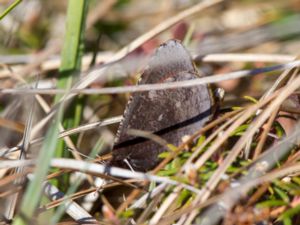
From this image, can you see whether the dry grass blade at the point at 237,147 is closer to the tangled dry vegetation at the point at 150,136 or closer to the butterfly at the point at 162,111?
the tangled dry vegetation at the point at 150,136

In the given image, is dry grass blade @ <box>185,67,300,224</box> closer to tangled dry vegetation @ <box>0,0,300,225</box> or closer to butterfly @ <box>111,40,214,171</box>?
tangled dry vegetation @ <box>0,0,300,225</box>

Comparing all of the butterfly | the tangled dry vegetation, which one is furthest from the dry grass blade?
the butterfly

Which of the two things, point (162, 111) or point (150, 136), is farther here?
point (162, 111)

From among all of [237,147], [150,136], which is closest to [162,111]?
[150,136]

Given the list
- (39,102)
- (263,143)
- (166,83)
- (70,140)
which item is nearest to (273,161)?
(263,143)

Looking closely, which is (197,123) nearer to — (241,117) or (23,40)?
(241,117)

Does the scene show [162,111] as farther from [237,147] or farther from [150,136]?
[237,147]
